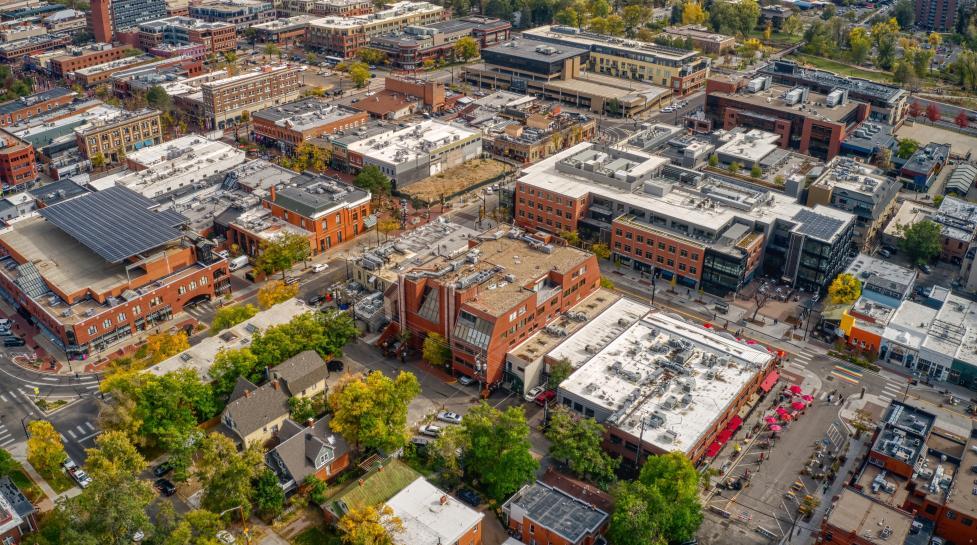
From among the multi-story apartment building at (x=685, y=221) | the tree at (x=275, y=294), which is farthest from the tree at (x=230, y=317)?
the multi-story apartment building at (x=685, y=221)

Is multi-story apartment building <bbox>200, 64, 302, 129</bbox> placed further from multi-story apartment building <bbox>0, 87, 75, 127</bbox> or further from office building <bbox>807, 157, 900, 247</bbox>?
office building <bbox>807, 157, 900, 247</bbox>

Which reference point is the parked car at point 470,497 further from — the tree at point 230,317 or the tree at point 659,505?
the tree at point 230,317

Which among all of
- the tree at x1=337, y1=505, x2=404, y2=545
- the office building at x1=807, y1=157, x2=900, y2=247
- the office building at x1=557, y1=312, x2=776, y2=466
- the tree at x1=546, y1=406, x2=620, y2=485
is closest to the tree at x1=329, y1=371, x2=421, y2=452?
the tree at x1=337, y1=505, x2=404, y2=545

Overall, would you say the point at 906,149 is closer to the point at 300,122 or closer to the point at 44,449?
the point at 300,122

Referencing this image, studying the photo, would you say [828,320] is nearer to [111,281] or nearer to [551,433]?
[551,433]

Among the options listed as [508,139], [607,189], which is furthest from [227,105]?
[607,189]

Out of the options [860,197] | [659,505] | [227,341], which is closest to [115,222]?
[227,341]
